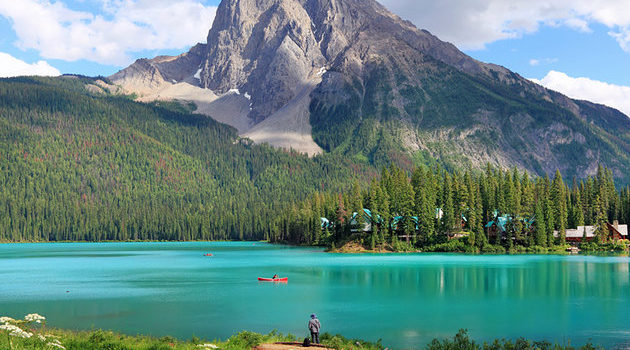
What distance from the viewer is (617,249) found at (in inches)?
5704

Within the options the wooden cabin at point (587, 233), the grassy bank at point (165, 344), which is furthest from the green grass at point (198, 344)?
the wooden cabin at point (587, 233)

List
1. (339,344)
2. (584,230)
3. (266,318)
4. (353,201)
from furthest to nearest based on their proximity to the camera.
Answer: (353,201)
(584,230)
(266,318)
(339,344)

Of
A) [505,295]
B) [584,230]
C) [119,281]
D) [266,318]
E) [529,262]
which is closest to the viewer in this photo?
[266,318]

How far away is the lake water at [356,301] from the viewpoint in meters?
48.9

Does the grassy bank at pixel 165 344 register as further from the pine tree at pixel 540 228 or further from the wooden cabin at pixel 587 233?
the wooden cabin at pixel 587 233

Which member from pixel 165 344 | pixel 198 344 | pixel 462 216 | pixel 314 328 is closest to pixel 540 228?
pixel 462 216

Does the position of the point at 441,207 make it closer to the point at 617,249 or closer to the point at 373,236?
the point at 373,236

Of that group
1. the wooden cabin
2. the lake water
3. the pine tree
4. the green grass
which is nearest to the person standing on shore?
the green grass

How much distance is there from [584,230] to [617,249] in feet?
35.8

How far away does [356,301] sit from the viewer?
211ft

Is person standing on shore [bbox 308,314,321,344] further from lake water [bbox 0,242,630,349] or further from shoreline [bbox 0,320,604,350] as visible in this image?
lake water [bbox 0,242,630,349]

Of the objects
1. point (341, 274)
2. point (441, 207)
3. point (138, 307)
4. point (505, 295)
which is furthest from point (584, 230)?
point (138, 307)

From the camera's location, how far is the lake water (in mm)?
48875

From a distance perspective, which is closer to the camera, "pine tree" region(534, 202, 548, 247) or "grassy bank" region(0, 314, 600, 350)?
"grassy bank" region(0, 314, 600, 350)
